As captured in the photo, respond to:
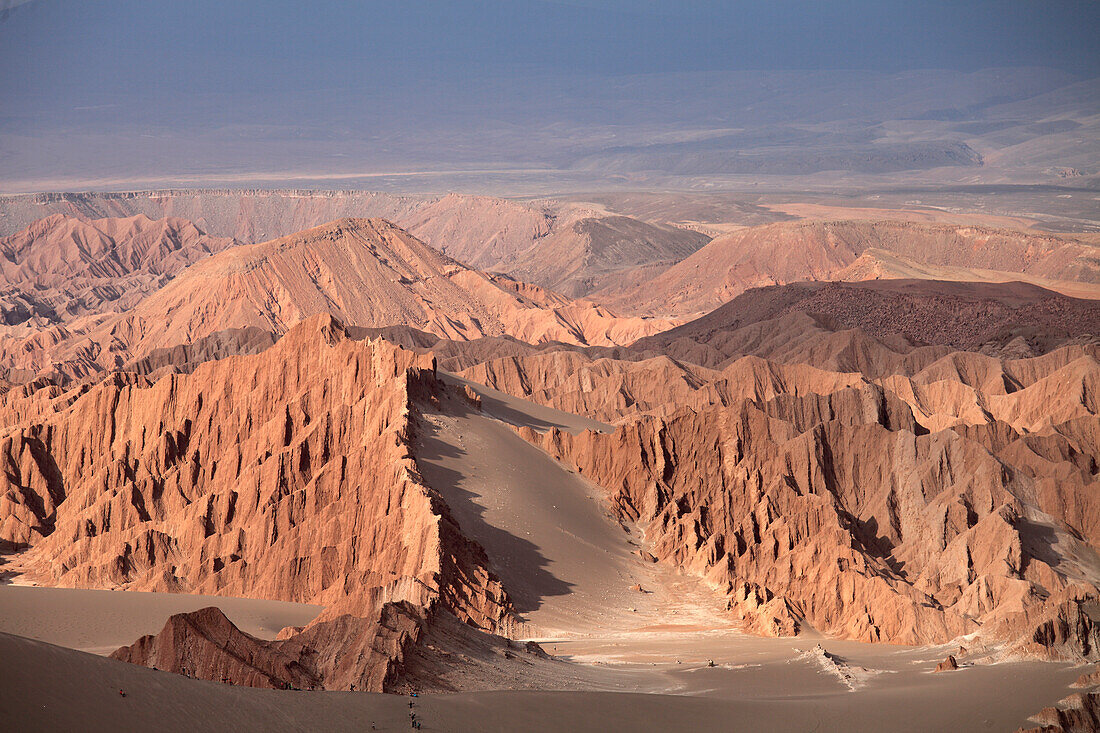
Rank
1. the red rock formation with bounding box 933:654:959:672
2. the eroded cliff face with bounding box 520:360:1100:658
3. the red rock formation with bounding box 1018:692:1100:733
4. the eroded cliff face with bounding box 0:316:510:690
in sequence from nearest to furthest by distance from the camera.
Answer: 1. the red rock formation with bounding box 1018:692:1100:733
2. the red rock formation with bounding box 933:654:959:672
3. the eroded cliff face with bounding box 0:316:510:690
4. the eroded cliff face with bounding box 520:360:1100:658

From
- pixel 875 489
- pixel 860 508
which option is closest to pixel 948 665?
pixel 860 508

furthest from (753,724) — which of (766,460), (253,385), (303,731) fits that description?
(253,385)

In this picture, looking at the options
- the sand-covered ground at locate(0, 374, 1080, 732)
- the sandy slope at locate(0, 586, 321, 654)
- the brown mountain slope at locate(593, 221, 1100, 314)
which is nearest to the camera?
the sand-covered ground at locate(0, 374, 1080, 732)

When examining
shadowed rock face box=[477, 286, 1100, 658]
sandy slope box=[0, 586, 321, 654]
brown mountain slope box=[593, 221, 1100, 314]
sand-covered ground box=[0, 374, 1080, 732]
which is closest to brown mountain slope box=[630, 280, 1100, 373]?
shadowed rock face box=[477, 286, 1100, 658]

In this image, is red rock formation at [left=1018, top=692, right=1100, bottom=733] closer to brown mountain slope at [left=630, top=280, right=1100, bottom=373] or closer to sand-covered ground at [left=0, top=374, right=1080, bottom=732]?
sand-covered ground at [left=0, top=374, right=1080, bottom=732]

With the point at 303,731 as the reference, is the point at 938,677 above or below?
below

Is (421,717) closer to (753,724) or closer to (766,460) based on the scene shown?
(753,724)

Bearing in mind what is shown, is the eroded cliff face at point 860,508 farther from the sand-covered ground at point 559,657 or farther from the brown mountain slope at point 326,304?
the brown mountain slope at point 326,304
